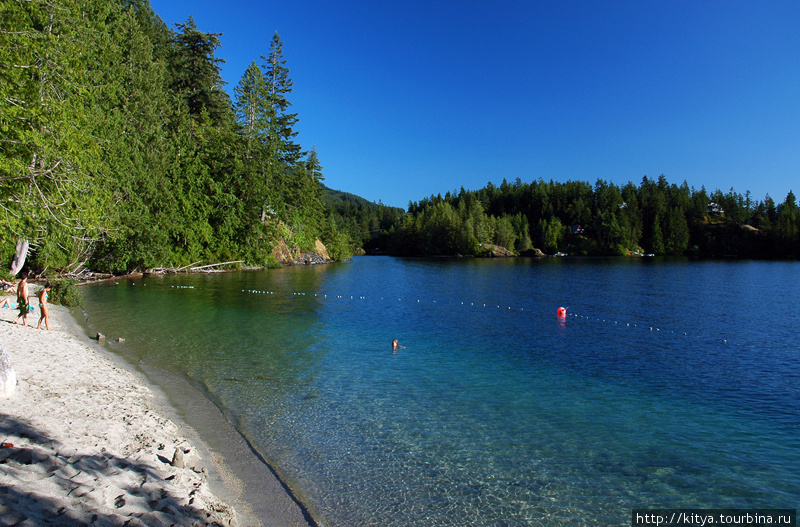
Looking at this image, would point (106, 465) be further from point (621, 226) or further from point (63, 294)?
point (621, 226)

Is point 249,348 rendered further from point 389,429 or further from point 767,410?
point 767,410

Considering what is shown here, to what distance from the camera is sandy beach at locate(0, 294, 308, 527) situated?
5.61 meters

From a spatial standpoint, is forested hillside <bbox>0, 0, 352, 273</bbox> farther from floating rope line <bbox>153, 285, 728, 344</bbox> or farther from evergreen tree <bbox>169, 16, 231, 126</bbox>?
floating rope line <bbox>153, 285, 728, 344</bbox>

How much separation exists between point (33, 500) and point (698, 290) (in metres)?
49.7

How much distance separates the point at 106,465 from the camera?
7082 mm

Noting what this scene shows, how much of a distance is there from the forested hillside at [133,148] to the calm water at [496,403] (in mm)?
7400

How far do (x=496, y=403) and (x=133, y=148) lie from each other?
4343cm

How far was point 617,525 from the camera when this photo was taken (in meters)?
7.08

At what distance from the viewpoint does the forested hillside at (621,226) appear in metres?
136

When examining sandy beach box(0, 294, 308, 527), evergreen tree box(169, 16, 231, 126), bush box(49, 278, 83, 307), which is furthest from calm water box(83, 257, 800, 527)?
evergreen tree box(169, 16, 231, 126)

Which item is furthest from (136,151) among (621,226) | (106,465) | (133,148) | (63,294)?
(621,226)

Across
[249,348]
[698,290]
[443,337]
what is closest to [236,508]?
[249,348]

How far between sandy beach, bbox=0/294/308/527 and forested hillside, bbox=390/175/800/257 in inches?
4964

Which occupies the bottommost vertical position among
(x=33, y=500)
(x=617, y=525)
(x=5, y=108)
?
(x=617, y=525)
